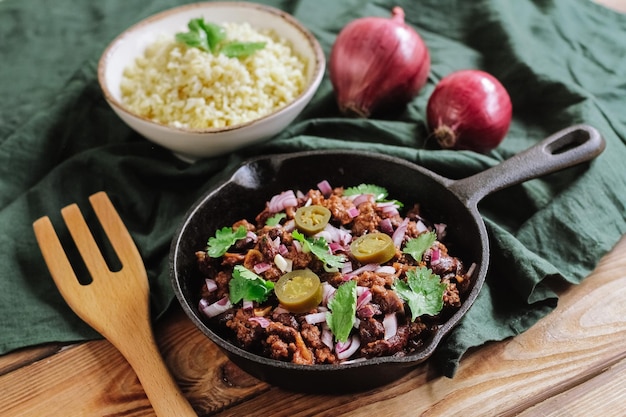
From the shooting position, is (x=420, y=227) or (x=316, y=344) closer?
(x=316, y=344)

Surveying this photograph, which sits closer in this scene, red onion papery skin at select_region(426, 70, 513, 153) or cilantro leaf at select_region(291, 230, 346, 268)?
cilantro leaf at select_region(291, 230, 346, 268)

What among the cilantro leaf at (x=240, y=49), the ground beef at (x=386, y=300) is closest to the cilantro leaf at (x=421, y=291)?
the ground beef at (x=386, y=300)

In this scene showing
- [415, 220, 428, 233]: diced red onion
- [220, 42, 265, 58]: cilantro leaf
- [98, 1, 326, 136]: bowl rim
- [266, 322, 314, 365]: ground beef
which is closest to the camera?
[266, 322, 314, 365]: ground beef

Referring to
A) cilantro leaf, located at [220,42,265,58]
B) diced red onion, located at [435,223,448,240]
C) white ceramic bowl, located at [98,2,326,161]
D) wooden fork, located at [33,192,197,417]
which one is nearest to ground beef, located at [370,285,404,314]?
diced red onion, located at [435,223,448,240]

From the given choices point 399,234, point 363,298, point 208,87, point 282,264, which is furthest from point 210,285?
point 208,87

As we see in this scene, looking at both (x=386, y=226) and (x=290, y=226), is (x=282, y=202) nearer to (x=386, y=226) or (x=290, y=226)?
(x=290, y=226)

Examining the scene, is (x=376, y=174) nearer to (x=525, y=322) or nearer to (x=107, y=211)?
(x=525, y=322)

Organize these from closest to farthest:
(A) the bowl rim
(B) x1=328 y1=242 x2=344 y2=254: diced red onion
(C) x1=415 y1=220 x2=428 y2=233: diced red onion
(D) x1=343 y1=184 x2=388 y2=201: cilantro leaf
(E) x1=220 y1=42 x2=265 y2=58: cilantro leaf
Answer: (B) x1=328 y1=242 x2=344 y2=254: diced red onion, (C) x1=415 y1=220 x2=428 y2=233: diced red onion, (D) x1=343 y1=184 x2=388 y2=201: cilantro leaf, (A) the bowl rim, (E) x1=220 y1=42 x2=265 y2=58: cilantro leaf

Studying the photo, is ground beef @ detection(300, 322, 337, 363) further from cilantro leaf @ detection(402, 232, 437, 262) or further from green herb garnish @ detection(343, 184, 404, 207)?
green herb garnish @ detection(343, 184, 404, 207)
